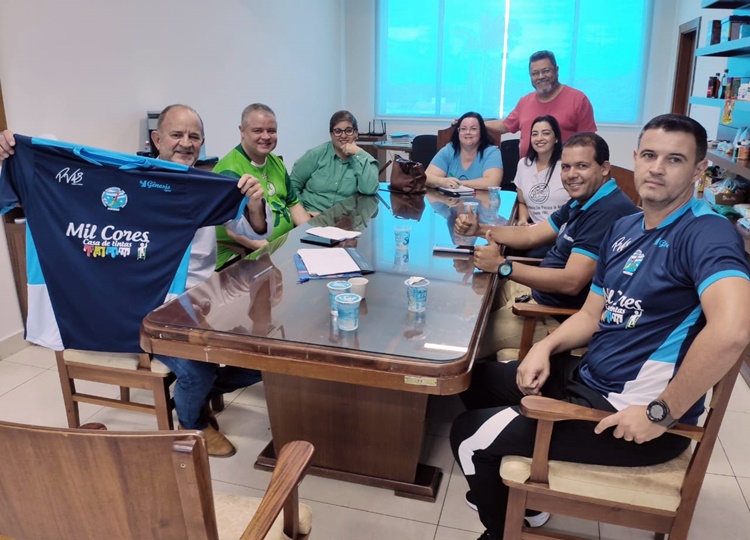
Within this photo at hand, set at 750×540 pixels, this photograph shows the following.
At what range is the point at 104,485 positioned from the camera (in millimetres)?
805

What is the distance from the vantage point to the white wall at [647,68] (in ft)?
21.9

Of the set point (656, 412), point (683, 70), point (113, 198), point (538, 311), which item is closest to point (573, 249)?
point (538, 311)

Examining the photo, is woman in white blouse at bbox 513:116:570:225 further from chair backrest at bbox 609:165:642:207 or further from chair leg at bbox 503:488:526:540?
chair leg at bbox 503:488:526:540

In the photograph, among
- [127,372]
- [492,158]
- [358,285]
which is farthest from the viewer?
[492,158]

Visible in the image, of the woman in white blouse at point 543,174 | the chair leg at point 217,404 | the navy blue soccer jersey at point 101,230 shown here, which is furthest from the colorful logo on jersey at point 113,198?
the woman in white blouse at point 543,174

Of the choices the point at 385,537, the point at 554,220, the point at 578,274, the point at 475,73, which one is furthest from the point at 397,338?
the point at 475,73

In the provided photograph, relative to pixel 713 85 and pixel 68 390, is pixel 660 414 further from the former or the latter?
pixel 713 85

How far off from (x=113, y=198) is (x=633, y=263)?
63.1 inches

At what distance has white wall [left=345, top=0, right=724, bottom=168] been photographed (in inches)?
263

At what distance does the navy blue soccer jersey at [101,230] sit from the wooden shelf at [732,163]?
2.49m

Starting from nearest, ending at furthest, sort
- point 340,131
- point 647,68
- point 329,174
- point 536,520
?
1. point 536,520
2. point 340,131
3. point 329,174
4. point 647,68

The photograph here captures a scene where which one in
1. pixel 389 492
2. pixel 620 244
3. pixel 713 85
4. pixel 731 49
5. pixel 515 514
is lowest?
pixel 389 492

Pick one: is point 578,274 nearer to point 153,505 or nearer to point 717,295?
point 717,295

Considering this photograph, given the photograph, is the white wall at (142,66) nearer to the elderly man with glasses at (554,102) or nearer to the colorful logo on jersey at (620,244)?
the elderly man with glasses at (554,102)
